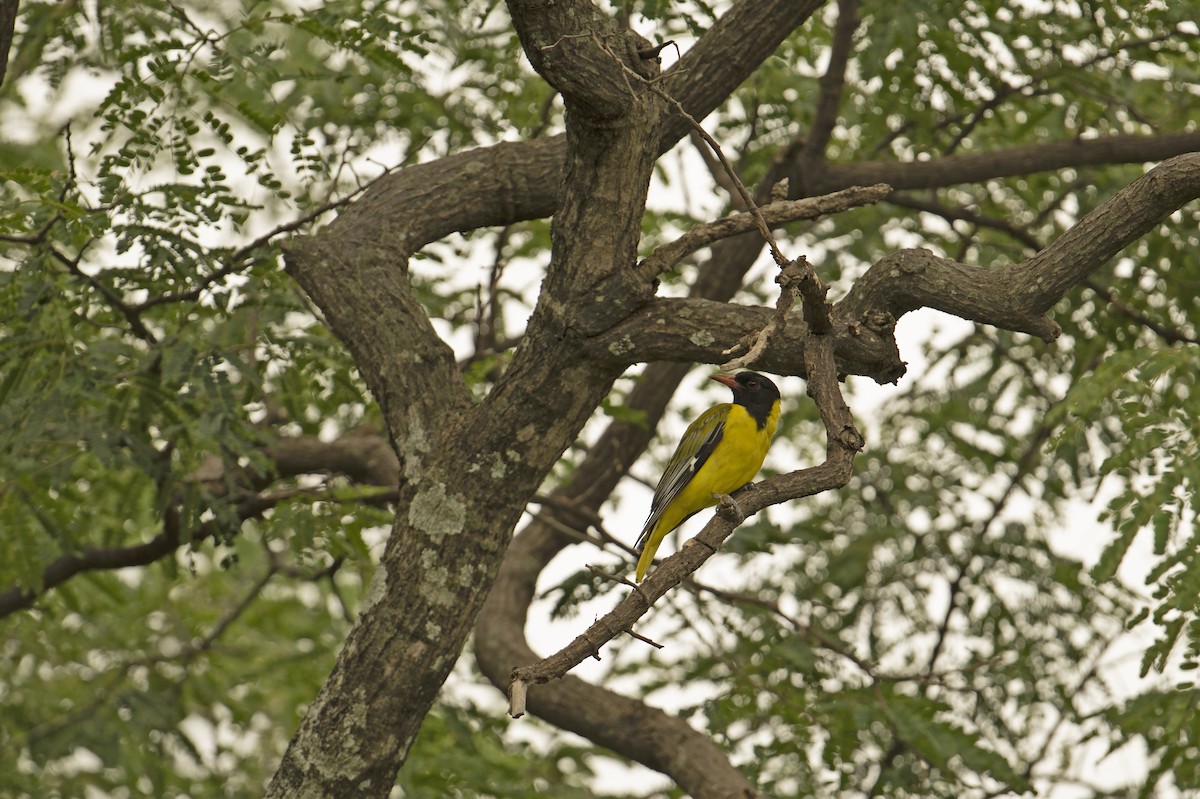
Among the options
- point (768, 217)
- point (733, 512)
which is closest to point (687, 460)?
point (768, 217)

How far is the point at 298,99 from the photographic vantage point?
604 centimetres

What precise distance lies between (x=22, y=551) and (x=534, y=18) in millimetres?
3109

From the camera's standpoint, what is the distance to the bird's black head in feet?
16.6

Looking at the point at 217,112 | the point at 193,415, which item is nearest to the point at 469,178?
the point at 193,415

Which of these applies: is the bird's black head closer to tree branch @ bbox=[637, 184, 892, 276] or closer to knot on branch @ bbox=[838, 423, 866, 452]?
tree branch @ bbox=[637, 184, 892, 276]

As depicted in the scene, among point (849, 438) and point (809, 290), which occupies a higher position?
point (809, 290)

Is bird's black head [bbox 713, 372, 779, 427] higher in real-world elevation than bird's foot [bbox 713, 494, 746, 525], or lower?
higher

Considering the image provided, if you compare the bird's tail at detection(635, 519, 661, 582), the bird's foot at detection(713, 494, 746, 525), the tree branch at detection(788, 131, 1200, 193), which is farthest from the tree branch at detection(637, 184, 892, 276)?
the tree branch at detection(788, 131, 1200, 193)

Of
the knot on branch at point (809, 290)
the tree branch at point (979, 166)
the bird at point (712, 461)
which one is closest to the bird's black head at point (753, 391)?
the bird at point (712, 461)

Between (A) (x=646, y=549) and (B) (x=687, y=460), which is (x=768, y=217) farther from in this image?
(A) (x=646, y=549)

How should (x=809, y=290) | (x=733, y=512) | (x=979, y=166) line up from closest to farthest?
(x=733, y=512), (x=809, y=290), (x=979, y=166)

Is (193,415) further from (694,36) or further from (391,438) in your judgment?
(694,36)

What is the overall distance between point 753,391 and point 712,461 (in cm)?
46

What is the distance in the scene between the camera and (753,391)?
514 cm
